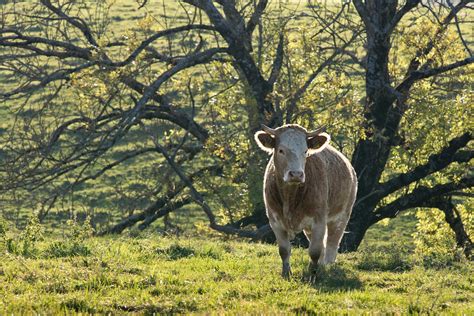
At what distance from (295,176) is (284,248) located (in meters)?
1.21

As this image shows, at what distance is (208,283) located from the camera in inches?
374

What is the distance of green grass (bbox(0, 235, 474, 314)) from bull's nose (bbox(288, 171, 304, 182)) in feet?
4.04

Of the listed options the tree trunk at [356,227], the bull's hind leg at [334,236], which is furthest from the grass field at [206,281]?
the tree trunk at [356,227]

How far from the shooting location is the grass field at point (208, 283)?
8.18 metres

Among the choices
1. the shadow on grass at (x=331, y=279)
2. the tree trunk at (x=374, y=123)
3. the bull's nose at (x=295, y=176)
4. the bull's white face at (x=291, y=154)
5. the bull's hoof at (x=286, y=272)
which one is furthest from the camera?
the tree trunk at (x=374, y=123)

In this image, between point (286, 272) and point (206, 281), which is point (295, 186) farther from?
point (206, 281)

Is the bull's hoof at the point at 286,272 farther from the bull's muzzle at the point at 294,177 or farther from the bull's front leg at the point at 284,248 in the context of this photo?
the bull's muzzle at the point at 294,177

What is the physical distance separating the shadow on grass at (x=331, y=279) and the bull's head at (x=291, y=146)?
1.23 meters

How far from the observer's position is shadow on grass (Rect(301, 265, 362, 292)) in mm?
9624

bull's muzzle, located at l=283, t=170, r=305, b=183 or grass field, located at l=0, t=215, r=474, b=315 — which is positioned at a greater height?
bull's muzzle, located at l=283, t=170, r=305, b=183

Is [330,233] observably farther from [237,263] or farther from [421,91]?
[421,91]

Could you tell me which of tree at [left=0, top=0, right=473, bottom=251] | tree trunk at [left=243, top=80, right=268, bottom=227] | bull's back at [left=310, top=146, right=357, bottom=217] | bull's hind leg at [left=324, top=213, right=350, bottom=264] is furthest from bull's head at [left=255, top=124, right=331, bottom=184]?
tree trunk at [left=243, top=80, right=268, bottom=227]

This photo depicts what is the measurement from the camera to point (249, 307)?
805 centimetres

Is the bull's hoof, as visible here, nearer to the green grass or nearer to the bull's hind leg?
the green grass
